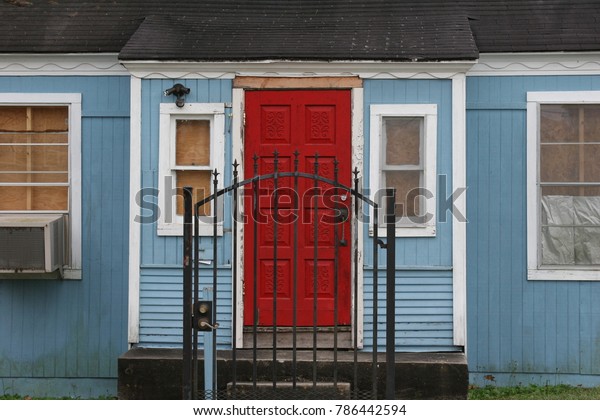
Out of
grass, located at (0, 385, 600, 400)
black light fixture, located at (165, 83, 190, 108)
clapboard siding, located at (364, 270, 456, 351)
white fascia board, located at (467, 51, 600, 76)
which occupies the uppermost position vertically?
white fascia board, located at (467, 51, 600, 76)

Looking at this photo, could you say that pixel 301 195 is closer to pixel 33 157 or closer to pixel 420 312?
pixel 420 312

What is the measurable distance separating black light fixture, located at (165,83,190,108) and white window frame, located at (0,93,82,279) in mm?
1248

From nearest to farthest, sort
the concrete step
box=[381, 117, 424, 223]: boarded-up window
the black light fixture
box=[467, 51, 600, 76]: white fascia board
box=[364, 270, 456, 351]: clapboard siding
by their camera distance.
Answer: the concrete step → box=[364, 270, 456, 351]: clapboard siding → the black light fixture → box=[381, 117, 424, 223]: boarded-up window → box=[467, 51, 600, 76]: white fascia board

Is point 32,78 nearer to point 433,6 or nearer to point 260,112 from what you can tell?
point 260,112

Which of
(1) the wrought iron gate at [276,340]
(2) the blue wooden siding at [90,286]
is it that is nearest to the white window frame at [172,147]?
(1) the wrought iron gate at [276,340]

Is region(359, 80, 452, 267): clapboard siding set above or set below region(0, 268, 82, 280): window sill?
above

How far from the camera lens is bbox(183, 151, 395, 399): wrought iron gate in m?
5.70

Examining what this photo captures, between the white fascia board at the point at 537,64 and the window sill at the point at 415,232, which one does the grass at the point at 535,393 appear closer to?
the window sill at the point at 415,232

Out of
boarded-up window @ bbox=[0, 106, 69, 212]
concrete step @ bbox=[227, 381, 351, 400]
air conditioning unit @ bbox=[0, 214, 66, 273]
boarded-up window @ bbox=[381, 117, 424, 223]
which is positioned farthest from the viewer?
boarded-up window @ bbox=[0, 106, 69, 212]

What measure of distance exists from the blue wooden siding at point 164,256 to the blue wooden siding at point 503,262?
242 cm

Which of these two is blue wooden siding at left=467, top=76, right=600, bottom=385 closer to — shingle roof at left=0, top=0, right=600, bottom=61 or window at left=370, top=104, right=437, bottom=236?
shingle roof at left=0, top=0, right=600, bottom=61

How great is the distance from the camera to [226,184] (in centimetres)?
776

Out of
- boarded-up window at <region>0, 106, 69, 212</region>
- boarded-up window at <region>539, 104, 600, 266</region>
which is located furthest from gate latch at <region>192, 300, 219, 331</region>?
boarded-up window at <region>539, 104, 600, 266</region>
